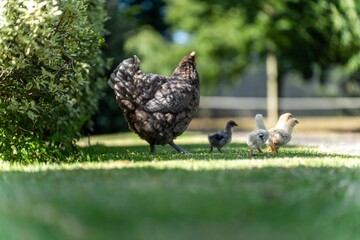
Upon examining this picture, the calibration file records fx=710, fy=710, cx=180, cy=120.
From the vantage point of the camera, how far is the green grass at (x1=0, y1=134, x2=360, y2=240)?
17.1ft

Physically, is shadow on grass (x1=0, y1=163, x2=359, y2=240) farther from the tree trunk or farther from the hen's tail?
the tree trunk

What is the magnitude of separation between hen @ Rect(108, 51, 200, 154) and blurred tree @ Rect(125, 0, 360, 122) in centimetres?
1034

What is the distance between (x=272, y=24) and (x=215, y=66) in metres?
4.79

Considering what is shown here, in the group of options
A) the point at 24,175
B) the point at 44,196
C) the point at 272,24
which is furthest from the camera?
the point at 272,24

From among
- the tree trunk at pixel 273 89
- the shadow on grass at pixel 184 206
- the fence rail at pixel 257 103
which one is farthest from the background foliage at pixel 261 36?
the shadow on grass at pixel 184 206

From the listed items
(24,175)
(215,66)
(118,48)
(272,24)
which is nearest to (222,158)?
(24,175)

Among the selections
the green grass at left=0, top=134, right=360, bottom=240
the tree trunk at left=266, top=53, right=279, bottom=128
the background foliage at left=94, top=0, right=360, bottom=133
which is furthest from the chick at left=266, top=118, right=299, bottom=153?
the tree trunk at left=266, top=53, right=279, bottom=128

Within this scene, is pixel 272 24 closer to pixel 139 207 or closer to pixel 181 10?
pixel 181 10

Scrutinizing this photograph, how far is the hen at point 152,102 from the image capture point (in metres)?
10.3

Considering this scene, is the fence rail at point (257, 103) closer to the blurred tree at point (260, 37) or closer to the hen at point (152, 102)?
the blurred tree at point (260, 37)

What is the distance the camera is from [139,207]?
5578 mm

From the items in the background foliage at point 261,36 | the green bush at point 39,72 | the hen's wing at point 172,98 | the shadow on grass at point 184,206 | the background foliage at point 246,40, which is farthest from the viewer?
the background foliage at point 261,36

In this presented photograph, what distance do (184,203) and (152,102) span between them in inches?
187

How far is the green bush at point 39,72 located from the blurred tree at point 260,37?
10.2m
